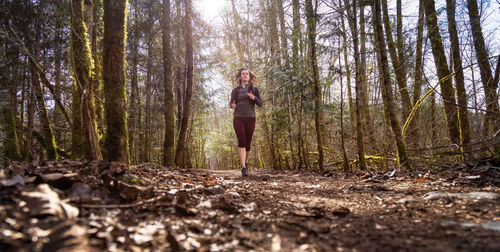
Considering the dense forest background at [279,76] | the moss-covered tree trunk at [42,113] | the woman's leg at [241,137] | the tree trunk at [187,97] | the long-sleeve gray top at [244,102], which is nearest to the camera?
the dense forest background at [279,76]

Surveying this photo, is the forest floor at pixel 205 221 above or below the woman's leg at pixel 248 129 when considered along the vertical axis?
below

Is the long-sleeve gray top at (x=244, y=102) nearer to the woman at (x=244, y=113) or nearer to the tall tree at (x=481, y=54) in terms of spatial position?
the woman at (x=244, y=113)

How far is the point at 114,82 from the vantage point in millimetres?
2918

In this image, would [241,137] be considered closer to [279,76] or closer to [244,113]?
[244,113]

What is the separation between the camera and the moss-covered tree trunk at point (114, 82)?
285 centimetres

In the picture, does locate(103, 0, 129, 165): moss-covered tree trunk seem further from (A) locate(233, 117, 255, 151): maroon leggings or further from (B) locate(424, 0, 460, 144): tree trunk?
(B) locate(424, 0, 460, 144): tree trunk

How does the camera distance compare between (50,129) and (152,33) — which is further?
(152,33)

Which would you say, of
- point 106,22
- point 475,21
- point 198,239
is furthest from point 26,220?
point 475,21

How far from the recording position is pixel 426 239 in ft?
4.20

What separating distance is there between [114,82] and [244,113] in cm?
312

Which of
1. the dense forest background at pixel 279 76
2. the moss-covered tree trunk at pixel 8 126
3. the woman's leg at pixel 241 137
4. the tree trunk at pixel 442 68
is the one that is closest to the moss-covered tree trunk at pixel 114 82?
the dense forest background at pixel 279 76

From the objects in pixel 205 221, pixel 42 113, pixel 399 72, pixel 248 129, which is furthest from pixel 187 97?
pixel 399 72

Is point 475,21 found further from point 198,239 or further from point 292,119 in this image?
point 198,239

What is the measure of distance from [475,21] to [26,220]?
25.2 ft
